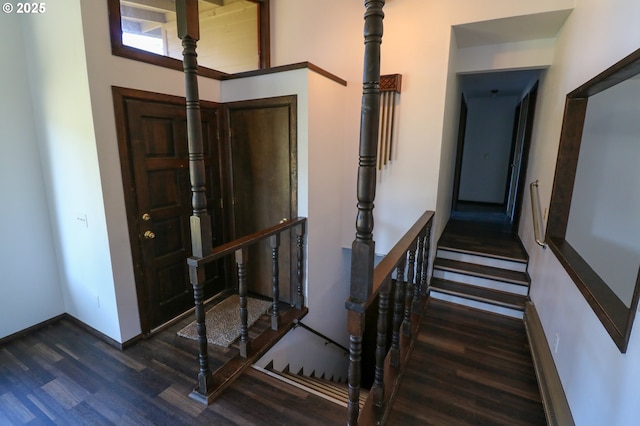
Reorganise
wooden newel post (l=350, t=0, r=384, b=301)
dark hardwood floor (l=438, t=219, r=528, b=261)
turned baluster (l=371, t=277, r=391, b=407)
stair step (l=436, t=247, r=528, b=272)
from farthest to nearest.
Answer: dark hardwood floor (l=438, t=219, r=528, b=261) → stair step (l=436, t=247, r=528, b=272) → turned baluster (l=371, t=277, r=391, b=407) → wooden newel post (l=350, t=0, r=384, b=301)

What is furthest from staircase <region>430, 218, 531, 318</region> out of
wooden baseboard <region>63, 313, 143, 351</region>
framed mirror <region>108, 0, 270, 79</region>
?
framed mirror <region>108, 0, 270, 79</region>

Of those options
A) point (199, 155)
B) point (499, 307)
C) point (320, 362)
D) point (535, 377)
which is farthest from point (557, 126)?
point (320, 362)

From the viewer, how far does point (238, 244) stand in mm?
2168

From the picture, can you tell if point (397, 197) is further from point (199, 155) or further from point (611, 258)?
point (199, 155)

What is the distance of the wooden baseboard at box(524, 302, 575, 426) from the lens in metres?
1.77

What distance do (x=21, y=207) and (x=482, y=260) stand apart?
450 cm

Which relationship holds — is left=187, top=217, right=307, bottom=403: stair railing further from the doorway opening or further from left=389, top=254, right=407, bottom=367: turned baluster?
the doorway opening

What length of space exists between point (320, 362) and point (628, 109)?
3.52 meters

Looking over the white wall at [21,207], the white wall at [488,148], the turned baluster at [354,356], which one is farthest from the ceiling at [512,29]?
the white wall at [21,207]

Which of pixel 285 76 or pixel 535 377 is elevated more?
pixel 285 76

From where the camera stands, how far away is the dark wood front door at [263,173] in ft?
9.52

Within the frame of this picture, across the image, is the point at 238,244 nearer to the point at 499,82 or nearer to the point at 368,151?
the point at 368,151

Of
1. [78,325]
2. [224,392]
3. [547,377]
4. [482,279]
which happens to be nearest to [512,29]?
[482,279]

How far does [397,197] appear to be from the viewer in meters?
3.33
